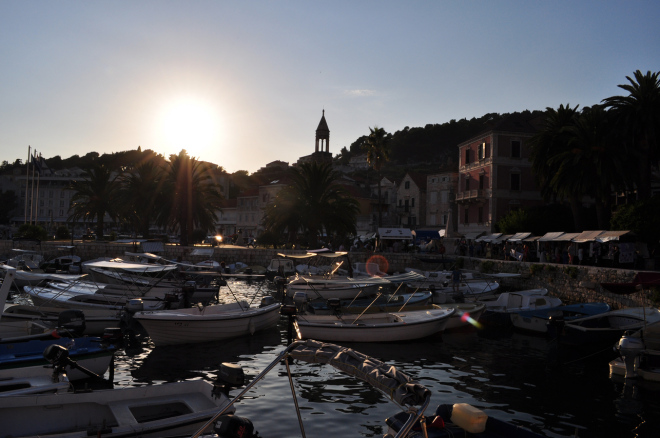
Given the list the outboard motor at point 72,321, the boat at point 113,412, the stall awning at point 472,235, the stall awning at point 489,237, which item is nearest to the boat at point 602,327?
the boat at point 113,412

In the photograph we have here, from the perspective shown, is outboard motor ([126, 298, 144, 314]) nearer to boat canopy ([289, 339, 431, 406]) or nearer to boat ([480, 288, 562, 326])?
boat ([480, 288, 562, 326])

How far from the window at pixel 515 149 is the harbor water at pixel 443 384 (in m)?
35.8

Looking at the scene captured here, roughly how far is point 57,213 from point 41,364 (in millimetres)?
129416

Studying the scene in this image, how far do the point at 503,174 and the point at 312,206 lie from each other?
19.7 meters

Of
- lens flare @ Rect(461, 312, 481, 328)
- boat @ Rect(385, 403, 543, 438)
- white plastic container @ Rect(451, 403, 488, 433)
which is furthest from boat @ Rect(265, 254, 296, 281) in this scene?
white plastic container @ Rect(451, 403, 488, 433)

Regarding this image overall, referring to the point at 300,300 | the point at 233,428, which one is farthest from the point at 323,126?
the point at 233,428

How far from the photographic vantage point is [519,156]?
181 ft

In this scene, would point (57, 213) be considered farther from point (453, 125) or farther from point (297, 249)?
point (453, 125)

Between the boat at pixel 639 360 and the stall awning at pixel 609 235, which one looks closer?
the boat at pixel 639 360

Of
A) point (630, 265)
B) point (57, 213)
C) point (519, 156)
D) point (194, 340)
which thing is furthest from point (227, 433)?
point (57, 213)

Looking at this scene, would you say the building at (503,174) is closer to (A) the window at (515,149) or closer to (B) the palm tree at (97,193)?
(A) the window at (515,149)

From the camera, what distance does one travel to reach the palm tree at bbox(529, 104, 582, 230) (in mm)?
43469

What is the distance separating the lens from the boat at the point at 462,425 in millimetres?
7207

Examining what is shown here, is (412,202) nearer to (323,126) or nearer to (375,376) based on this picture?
(323,126)
